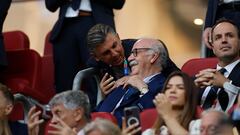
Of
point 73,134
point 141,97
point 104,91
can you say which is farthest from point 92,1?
point 73,134

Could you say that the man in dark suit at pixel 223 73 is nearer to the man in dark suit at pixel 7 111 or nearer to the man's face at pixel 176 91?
the man's face at pixel 176 91

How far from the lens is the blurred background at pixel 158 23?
8.91 meters

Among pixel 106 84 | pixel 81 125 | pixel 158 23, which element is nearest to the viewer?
pixel 81 125

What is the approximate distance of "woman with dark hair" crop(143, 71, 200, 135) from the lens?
5488 millimetres

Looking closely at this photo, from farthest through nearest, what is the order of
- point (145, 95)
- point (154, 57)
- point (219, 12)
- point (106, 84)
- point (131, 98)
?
point (219, 12) → point (106, 84) → point (154, 57) → point (131, 98) → point (145, 95)

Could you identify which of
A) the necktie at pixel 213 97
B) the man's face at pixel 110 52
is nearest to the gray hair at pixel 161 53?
the man's face at pixel 110 52

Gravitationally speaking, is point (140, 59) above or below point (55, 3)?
below

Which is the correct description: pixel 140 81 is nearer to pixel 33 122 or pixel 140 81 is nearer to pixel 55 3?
pixel 33 122

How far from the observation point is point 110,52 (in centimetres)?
708

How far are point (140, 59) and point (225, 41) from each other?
1.97 feet

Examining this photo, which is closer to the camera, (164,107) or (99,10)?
(164,107)

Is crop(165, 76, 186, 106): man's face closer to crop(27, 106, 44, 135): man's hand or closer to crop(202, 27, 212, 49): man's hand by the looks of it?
crop(27, 106, 44, 135): man's hand

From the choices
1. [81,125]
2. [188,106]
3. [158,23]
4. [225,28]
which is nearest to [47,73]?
[158,23]

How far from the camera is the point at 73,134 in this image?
227 inches
